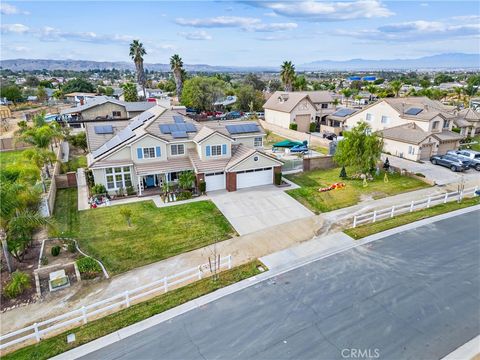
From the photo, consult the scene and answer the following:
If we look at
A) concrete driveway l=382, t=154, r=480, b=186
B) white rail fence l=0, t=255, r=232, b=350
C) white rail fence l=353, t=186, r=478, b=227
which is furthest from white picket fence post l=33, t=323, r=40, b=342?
concrete driveway l=382, t=154, r=480, b=186

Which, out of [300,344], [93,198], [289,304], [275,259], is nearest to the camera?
[300,344]

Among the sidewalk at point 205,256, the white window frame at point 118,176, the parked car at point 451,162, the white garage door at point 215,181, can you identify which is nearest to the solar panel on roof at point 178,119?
the white window frame at point 118,176

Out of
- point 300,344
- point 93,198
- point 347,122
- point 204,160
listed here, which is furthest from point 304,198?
point 347,122

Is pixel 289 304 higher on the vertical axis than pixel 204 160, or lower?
lower

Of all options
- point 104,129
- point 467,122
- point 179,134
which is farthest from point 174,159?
point 467,122

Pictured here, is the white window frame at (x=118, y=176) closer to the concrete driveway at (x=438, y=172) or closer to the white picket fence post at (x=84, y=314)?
the white picket fence post at (x=84, y=314)

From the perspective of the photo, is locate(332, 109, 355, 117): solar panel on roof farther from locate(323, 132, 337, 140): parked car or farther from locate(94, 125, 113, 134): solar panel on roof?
locate(94, 125, 113, 134): solar panel on roof

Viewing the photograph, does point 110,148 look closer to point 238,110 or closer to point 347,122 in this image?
point 347,122

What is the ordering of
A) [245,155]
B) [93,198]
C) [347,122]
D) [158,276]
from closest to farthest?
[158,276] < [93,198] < [245,155] < [347,122]
